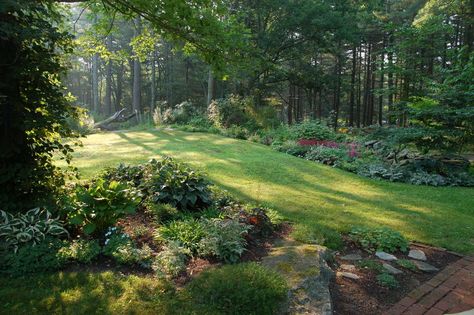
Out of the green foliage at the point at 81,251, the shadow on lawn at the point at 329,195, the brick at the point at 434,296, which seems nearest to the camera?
the brick at the point at 434,296

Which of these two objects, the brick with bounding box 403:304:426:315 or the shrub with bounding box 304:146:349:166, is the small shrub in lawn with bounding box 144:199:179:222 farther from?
the shrub with bounding box 304:146:349:166

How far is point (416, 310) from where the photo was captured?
304 centimetres

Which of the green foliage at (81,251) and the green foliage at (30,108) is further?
the green foliage at (30,108)

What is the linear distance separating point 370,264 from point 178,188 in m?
2.53

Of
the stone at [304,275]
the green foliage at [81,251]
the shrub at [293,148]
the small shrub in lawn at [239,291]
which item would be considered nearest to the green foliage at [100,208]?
the green foliage at [81,251]

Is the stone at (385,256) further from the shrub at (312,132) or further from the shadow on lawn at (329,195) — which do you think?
the shrub at (312,132)

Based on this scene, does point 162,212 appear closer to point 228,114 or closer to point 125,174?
point 125,174

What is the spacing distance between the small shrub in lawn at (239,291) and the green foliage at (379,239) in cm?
180

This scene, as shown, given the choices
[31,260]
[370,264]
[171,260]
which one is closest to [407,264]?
[370,264]

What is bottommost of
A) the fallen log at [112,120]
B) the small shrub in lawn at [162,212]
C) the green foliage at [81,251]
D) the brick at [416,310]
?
the brick at [416,310]

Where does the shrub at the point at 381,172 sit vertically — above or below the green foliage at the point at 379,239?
above

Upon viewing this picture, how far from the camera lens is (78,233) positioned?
3.88 m

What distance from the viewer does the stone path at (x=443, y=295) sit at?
3051 millimetres

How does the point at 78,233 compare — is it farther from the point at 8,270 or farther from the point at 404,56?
the point at 404,56
